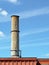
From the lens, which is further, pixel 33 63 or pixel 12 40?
pixel 12 40

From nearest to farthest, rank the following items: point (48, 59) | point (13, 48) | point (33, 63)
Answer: point (33, 63) < point (48, 59) < point (13, 48)

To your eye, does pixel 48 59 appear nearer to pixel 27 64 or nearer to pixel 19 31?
pixel 27 64

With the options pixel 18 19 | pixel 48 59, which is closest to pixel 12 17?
pixel 18 19

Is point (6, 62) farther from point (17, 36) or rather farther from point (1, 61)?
point (17, 36)

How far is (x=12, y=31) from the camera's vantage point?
30688mm

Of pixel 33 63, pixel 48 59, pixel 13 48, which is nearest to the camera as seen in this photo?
pixel 33 63

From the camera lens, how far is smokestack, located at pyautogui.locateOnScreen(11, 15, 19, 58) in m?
30.1

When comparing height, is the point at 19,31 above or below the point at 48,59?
above

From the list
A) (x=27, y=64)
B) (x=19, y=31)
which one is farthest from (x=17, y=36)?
(x=27, y=64)

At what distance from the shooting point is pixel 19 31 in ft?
102

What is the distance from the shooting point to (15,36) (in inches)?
1202

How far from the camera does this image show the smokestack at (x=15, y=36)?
30.1 meters

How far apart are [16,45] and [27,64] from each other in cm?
794

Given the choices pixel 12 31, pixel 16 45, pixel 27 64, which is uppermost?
pixel 12 31
